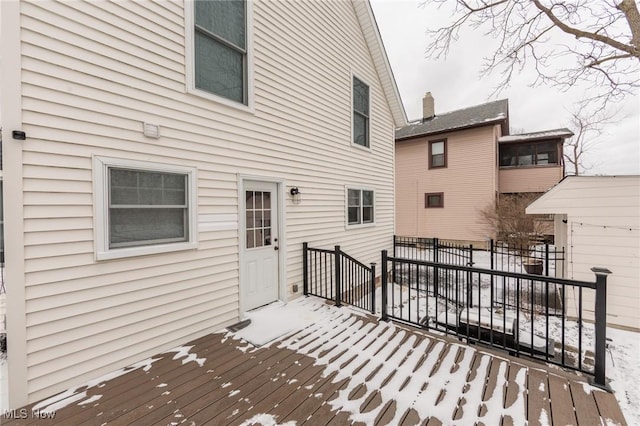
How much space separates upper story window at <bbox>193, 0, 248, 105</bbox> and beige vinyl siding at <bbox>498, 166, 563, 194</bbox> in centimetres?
1428

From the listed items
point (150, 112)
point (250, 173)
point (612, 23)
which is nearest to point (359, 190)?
point (250, 173)

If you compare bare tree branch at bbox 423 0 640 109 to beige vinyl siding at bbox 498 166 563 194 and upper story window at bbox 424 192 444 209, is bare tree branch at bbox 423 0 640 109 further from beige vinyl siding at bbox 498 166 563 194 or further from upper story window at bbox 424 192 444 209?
upper story window at bbox 424 192 444 209

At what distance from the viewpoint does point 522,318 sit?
5.20 metres

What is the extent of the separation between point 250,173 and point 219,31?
6.98ft

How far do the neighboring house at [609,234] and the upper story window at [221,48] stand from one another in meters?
6.58

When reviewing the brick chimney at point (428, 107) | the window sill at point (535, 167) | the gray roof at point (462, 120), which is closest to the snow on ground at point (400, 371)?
the gray roof at point (462, 120)

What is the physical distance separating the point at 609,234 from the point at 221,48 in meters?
7.64

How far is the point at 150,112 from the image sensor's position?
3.12m

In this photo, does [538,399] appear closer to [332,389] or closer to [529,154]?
[332,389]

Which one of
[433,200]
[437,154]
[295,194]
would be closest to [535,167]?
[437,154]

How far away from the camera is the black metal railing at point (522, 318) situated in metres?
2.59

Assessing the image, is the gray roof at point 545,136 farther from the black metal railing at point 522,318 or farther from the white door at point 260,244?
the white door at point 260,244

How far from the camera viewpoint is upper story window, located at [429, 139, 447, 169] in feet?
45.4

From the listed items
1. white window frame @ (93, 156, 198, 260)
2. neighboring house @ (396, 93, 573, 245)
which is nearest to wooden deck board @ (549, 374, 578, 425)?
white window frame @ (93, 156, 198, 260)
